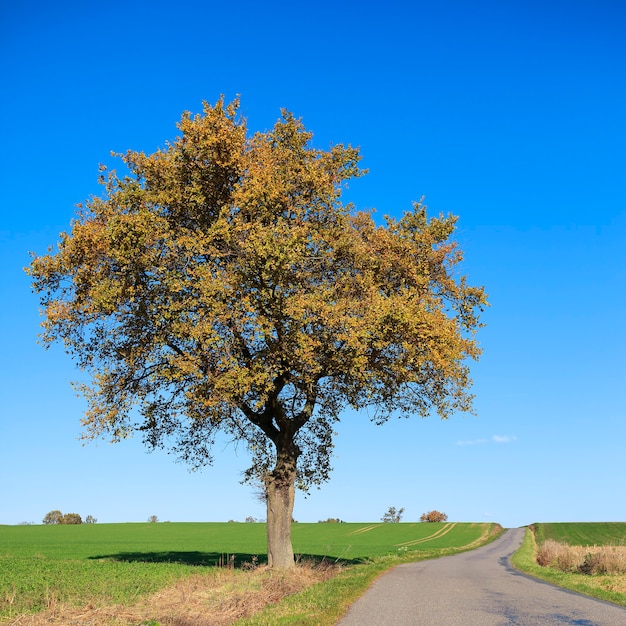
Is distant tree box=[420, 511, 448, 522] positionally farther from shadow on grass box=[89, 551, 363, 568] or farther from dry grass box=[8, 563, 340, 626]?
dry grass box=[8, 563, 340, 626]

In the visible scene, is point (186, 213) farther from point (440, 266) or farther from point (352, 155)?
point (440, 266)

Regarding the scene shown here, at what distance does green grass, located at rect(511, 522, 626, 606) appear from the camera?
74.4 ft

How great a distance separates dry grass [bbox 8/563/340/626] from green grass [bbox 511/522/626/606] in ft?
33.1

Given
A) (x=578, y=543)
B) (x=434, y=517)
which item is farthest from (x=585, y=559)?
(x=434, y=517)

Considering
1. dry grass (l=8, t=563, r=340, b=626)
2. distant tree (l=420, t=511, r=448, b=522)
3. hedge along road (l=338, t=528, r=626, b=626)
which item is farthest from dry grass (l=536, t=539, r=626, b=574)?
distant tree (l=420, t=511, r=448, b=522)

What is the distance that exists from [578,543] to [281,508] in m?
66.5

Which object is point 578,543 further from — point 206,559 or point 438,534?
point 206,559

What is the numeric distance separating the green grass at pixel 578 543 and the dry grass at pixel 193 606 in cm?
1009

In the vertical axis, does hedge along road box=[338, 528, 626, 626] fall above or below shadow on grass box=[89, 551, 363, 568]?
above

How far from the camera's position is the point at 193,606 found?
1592 centimetres

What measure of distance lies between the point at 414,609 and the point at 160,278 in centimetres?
1427

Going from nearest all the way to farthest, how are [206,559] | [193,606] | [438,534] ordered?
1. [193,606]
2. [206,559]
3. [438,534]

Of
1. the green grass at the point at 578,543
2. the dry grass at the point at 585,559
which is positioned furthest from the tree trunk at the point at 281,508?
the dry grass at the point at 585,559

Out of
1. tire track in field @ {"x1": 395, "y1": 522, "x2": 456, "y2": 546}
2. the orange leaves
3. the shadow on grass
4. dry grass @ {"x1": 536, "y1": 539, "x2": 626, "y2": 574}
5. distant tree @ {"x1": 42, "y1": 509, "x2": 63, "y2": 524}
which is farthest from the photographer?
distant tree @ {"x1": 42, "y1": 509, "x2": 63, "y2": 524}
